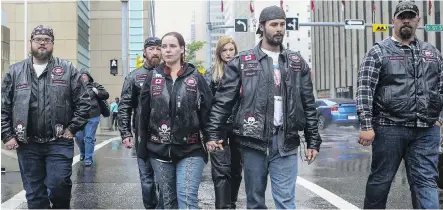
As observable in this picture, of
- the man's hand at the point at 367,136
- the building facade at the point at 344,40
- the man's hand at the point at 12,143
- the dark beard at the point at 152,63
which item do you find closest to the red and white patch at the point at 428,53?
the man's hand at the point at 367,136

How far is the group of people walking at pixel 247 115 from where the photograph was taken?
4570 millimetres

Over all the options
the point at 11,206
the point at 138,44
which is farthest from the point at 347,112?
the point at 138,44

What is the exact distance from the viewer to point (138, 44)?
55.8m

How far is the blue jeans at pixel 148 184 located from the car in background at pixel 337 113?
19.8m

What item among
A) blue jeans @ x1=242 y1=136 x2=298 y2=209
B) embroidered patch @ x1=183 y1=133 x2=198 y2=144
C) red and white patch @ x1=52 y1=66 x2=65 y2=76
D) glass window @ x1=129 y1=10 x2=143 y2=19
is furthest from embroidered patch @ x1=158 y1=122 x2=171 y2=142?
glass window @ x1=129 y1=10 x2=143 y2=19

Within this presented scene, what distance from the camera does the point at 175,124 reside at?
4676 mm

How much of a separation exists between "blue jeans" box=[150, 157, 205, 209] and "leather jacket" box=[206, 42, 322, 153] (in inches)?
11.9

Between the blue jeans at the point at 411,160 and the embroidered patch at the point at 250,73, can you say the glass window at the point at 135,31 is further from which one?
the embroidered patch at the point at 250,73

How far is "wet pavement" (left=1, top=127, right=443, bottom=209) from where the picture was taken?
23.8 ft

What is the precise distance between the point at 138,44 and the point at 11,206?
49503 millimetres

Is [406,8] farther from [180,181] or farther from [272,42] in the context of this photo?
[180,181]

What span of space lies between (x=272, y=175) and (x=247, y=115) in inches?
20.4

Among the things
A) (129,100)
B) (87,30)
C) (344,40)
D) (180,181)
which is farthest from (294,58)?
(344,40)

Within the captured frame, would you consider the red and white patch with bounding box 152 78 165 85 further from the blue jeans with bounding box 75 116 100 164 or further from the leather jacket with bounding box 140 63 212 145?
the blue jeans with bounding box 75 116 100 164
